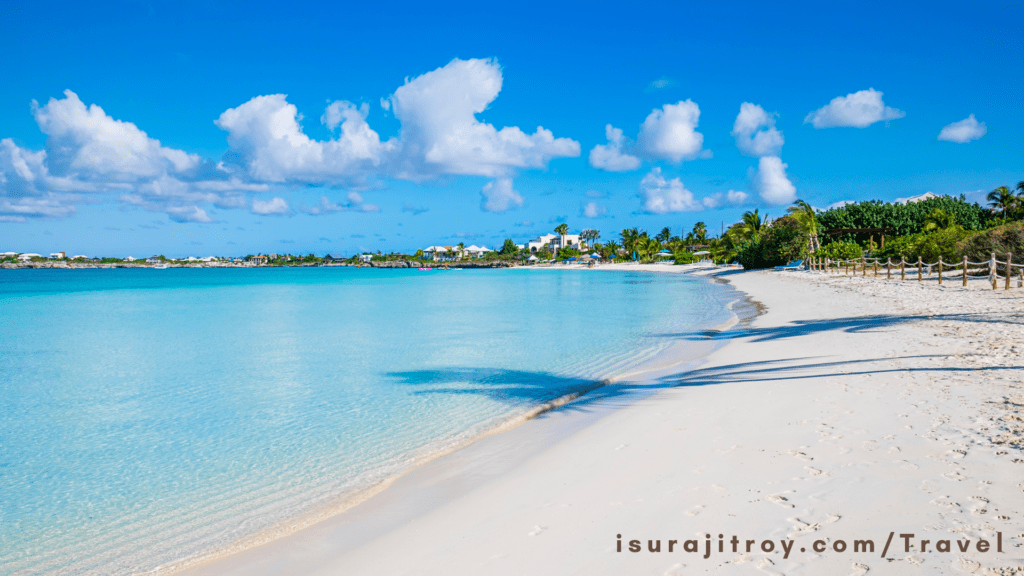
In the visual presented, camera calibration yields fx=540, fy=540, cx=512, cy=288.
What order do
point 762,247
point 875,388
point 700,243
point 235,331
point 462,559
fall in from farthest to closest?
point 700,243 → point 762,247 → point 235,331 → point 875,388 → point 462,559

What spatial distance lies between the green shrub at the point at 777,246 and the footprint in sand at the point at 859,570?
5362 centimetres

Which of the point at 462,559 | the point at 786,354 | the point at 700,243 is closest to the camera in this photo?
the point at 462,559

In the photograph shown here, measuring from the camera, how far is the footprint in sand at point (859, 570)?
10.1 feet

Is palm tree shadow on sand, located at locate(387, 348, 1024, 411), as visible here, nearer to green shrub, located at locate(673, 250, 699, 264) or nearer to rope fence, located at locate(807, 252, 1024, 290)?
rope fence, located at locate(807, 252, 1024, 290)

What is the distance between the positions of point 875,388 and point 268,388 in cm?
1102

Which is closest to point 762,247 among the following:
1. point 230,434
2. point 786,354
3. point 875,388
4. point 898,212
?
point 898,212

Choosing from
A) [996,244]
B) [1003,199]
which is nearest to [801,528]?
[996,244]

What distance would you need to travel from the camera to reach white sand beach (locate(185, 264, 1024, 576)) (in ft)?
11.5

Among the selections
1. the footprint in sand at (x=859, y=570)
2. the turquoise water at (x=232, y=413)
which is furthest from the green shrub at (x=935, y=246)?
the footprint in sand at (x=859, y=570)

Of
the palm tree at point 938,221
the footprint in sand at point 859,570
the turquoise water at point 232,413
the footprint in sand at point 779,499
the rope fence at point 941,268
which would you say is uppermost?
the palm tree at point 938,221

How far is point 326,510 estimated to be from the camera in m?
5.38

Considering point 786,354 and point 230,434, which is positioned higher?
point 786,354

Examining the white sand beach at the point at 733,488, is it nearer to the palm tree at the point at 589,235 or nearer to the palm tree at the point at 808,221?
the palm tree at the point at 808,221

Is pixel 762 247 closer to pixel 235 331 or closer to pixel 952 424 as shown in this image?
pixel 235 331
